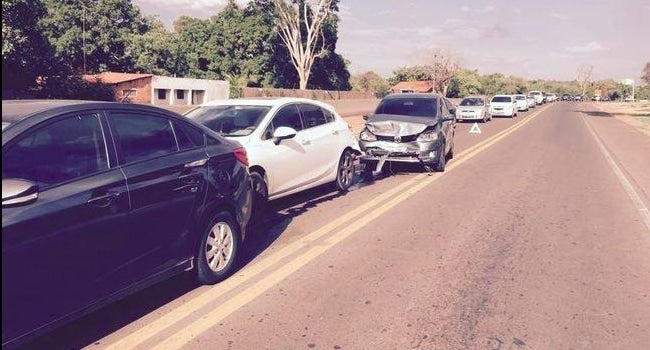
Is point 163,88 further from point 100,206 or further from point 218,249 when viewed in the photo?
point 100,206

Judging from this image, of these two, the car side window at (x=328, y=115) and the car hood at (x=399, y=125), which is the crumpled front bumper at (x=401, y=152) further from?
the car side window at (x=328, y=115)

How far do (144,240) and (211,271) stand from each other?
3.27 feet

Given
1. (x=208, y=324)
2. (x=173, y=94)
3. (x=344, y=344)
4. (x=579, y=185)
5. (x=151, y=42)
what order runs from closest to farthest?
(x=344, y=344), (x=208, y=324), (x=579, y=185), (x=173, y=94), (x=151, y=42)

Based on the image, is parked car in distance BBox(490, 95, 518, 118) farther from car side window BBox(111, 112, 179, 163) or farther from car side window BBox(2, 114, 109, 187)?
car side window BBox(2, 114, 109, 187)

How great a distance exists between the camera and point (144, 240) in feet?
13.3

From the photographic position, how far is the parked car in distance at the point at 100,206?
10.3 feet

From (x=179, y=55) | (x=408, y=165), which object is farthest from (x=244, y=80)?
(x=408, y=165)

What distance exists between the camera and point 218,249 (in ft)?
16.5

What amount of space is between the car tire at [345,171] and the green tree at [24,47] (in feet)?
73.7

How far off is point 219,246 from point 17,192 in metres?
2.21

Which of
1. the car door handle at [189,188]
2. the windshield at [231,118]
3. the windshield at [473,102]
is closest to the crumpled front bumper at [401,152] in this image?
the windshield at [231,118]

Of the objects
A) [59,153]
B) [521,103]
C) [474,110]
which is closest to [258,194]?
[59,153]

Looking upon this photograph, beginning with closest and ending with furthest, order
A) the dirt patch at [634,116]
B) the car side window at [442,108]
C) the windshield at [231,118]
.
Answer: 1. the windshield at [231,118]
2. the car side window at [442,108]
3. the dirt patch at [634,116]

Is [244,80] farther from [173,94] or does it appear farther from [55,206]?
[55,206]
